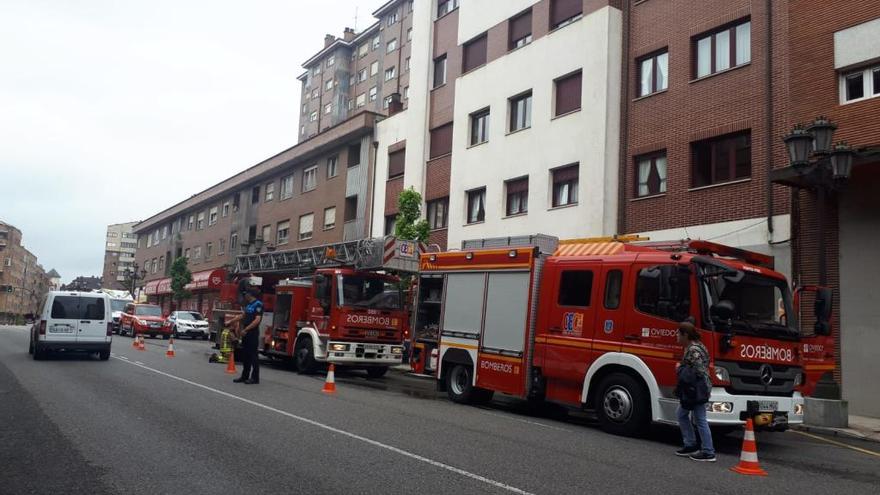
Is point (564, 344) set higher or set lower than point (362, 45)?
lower

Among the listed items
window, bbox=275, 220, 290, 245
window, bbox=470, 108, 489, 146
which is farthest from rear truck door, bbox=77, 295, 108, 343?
window, bbox=275, 220, 290, 245

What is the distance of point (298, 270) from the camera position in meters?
18.1

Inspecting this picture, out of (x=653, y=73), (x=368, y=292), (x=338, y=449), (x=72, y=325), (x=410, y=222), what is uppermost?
(x=653, y=73)

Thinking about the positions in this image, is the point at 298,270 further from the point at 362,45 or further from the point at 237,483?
the point at 362,45

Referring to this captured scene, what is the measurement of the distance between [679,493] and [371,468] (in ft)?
8.79

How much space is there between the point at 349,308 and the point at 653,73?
1041 cm

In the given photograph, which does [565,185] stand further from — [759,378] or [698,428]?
[698,428]

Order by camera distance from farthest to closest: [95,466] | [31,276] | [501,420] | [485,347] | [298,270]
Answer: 1. [31,276]
2. [298,270]
3. [485,347]
4. [501,420]
5. [95,466]

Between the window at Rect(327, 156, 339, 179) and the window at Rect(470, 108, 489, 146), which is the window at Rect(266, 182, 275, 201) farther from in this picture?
the window at Rect(470, 108, 489, 146)

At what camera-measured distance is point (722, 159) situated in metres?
16.4

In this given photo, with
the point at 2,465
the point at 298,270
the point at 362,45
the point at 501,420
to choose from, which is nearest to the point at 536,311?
the point at 501,420

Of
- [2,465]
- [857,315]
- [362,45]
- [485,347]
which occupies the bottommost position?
[2,465]

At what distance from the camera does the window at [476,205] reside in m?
23.5

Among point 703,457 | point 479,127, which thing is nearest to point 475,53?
point 479,127
